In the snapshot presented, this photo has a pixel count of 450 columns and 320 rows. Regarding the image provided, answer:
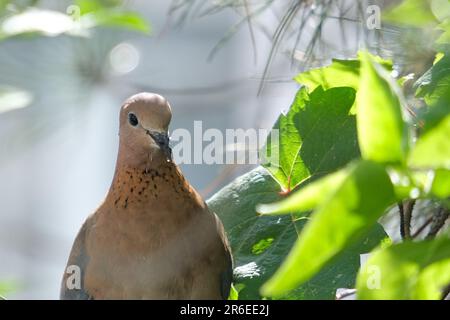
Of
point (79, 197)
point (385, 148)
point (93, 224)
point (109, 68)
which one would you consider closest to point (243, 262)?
point (93, 224)

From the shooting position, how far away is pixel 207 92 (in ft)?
5.10

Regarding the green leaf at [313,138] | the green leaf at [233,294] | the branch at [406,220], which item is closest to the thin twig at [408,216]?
the branch at [406,220]

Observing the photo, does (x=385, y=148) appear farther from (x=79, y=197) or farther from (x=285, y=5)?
(x=79, y=197)

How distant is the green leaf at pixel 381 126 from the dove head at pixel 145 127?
707 mm

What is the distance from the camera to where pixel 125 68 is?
1.88 meters

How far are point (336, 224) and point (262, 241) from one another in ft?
2.01

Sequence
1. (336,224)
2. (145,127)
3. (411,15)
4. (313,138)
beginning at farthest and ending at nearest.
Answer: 1. (145,127)
2. (313,138)
3. (411,15)
4. (336,224)

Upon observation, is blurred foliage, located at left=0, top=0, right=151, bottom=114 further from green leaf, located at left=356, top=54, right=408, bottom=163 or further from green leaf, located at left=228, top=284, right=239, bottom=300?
green leaf, located at left=356, top=54, right=408, bottom=163

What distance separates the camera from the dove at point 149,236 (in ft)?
3.64

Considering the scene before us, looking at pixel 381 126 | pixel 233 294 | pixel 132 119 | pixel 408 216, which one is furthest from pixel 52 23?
pixel 381 126

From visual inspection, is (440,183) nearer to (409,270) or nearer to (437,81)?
(409,270)

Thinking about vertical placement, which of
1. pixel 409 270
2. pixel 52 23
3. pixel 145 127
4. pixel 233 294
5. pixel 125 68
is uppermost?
pixel 125 68

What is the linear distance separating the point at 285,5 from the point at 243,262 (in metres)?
0.62
